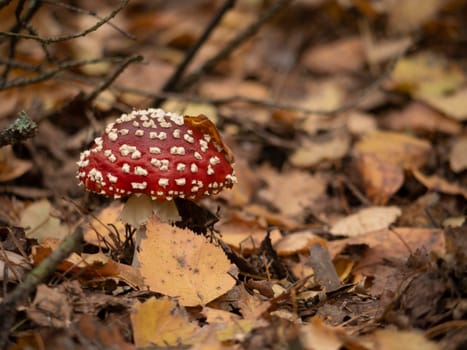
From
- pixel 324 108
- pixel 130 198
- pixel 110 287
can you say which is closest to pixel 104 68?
pixel 324 108

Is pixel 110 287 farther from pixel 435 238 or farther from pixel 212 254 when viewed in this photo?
pixel 435 238

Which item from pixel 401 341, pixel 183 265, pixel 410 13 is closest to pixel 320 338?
pixel 401 341

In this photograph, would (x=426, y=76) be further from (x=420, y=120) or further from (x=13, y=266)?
(x=13, y=266)

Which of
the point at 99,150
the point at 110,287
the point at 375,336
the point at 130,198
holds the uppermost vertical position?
the point at 99,150

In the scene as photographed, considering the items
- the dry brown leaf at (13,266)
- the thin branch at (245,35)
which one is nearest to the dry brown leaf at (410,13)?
the thin branch at (245,35)

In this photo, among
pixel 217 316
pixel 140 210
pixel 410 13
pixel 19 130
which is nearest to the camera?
pixel 217 316

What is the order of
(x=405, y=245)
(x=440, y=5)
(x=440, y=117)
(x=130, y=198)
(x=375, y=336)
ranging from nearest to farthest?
(x=375, y=336) < (x=130, y=198) < (x=405, y=245) < (x=440, y=117) < (x=440, y=5)
